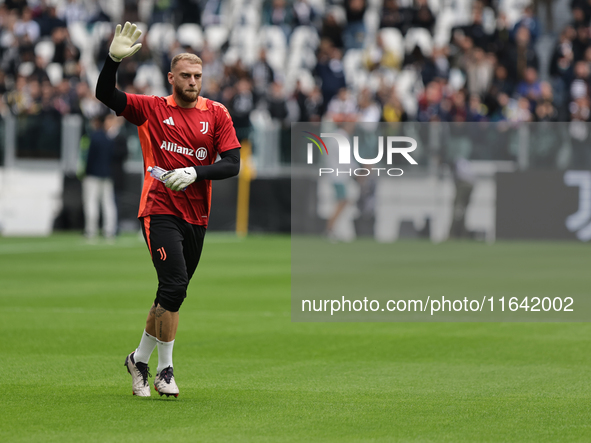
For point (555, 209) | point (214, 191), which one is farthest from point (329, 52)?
point (555, 209)

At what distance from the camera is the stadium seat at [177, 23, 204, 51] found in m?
30.0

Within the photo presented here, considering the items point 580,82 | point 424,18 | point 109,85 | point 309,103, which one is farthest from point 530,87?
point 109,85

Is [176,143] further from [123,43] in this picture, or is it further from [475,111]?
[475,111]

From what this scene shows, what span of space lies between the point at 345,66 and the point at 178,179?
75.7 feet

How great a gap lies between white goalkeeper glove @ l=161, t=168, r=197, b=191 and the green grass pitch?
139 centimetres

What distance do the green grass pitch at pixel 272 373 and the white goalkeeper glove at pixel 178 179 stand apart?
1394 mm

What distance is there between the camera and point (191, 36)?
99.7ft

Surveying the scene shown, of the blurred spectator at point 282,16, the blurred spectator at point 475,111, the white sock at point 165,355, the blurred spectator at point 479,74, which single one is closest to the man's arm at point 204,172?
the white sock at point 165,355

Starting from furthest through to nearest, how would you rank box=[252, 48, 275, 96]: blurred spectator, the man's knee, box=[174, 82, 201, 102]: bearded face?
box=[252, 48, 275, 96]: blurred spectator
box=[174, 82, 201, 102]: bearded face
the man's knee

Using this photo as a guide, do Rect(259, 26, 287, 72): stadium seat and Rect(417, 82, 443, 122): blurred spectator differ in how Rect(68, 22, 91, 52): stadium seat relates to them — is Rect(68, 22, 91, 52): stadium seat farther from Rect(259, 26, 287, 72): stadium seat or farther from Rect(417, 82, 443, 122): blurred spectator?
Rect(417, 82, 443, 122): blurred spectator

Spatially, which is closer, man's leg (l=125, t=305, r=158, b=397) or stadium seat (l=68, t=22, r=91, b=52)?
man's leg (l=125, t=305, r=158, b=397)

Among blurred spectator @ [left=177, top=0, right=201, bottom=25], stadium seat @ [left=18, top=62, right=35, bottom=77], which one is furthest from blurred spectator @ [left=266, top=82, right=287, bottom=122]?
stadium seat @ [left=18, top=62, right=35, bottom=77]

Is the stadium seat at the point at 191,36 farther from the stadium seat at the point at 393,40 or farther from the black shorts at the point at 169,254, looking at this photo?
the black shorts at the point at 169,254

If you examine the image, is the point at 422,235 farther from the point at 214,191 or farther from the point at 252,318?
the point at 252,318
